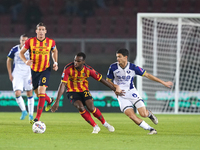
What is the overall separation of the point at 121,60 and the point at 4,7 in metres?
11.1

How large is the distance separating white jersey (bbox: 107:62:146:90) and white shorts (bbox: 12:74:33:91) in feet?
9.55

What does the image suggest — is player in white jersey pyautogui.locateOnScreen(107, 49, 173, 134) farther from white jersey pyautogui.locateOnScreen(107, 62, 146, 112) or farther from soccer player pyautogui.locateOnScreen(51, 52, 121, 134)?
soccer player pyautogui.locateOnScreen(51, 52, 121, 134)

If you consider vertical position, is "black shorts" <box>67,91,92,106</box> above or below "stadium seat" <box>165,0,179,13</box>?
below

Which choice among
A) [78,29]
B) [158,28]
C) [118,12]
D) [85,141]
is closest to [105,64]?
[158,28]

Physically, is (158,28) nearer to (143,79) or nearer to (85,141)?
(143,79)

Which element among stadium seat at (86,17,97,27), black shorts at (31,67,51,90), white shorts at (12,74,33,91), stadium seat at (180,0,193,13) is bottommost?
white shorts at (12,74,33,91)

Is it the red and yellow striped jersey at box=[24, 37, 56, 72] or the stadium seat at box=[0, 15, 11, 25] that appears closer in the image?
the red and yellow striped jersey at box=[24, 37, 56, 72]

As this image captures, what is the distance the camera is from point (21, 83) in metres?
8.73

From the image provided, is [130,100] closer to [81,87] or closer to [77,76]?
[81,87]

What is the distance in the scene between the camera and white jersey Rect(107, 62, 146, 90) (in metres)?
6.39

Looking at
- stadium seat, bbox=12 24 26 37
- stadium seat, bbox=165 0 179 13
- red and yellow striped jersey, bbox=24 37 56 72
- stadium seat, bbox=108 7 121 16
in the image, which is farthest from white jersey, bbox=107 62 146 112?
stadium seat, bbox=165 0 179 13

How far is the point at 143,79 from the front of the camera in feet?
37.7

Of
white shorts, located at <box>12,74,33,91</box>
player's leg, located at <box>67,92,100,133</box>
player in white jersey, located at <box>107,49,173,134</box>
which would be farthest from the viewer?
white shorts, located at <box>12,74,33,91</box>

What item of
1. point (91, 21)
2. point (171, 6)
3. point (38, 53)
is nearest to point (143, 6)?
point (171, 6)
